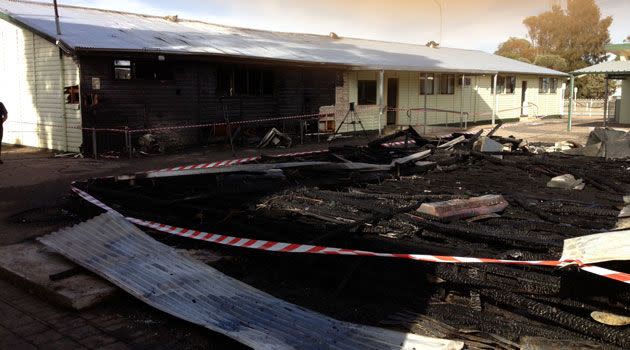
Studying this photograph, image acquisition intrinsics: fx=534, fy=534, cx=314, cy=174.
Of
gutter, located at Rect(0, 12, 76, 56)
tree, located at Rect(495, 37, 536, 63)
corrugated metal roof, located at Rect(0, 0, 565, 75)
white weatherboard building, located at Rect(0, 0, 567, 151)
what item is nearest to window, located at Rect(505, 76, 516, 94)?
corrugated metal roof, located at Rect(0, 0, 565, 75)

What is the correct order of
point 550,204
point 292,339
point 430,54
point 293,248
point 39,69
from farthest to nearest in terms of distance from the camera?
point 430,54, point 39,69, point 550,204, point 293,248, point 292,339

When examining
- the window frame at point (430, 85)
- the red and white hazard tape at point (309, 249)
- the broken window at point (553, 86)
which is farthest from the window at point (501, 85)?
the red and white hazard tape at point (309, 249)

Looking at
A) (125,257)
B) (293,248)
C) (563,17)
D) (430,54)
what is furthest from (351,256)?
(563,17)

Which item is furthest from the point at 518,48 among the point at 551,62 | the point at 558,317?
the point at 558,317

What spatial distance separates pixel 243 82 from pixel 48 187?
391 inches

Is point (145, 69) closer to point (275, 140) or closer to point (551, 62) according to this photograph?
point (275, 140)

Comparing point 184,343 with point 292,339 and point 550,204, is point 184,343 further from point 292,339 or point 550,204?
point 550,204

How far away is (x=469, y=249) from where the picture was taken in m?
5.05

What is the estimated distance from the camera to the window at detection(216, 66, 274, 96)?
61.3ft

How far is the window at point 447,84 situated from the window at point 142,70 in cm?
1601

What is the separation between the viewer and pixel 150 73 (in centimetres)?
1647

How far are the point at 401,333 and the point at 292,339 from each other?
808mm

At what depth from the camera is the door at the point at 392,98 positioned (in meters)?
26.0

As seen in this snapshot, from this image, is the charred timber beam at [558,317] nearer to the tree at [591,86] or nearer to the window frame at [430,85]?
the window frame at [430,85]
